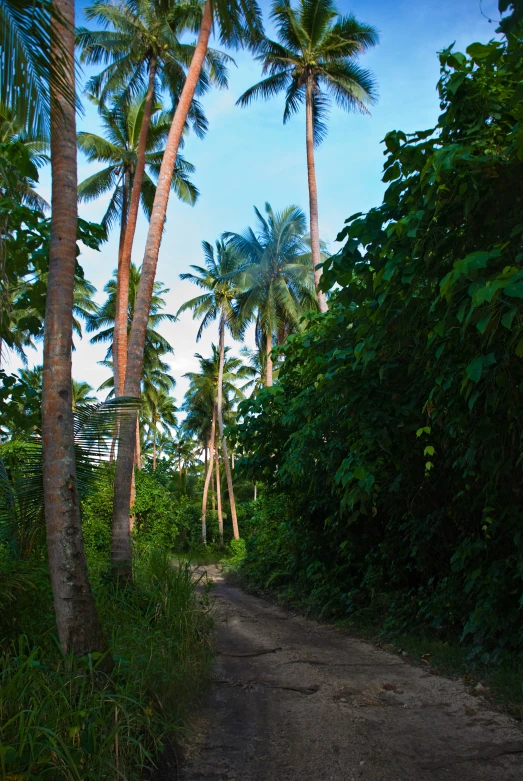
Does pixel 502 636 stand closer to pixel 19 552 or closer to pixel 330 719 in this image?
pixel 330 719

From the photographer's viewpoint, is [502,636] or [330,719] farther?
[502,636]

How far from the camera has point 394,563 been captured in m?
8.01

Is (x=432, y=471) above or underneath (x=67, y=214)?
underneath

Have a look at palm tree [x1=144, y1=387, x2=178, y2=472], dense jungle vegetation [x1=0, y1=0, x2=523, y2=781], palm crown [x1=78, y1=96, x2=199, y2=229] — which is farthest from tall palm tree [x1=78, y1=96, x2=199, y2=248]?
palm tree [x1=144, y1=387, x2=178, y2=472]

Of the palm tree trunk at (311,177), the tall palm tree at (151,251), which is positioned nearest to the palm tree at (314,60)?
the palm tree trunk at (311,177)

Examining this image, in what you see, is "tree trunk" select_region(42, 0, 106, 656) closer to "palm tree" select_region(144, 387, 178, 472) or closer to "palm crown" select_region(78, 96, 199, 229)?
"palm crown" select_region(78, 96, 199, 229)

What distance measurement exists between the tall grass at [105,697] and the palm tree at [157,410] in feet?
113

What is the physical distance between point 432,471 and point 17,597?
4.48 meters

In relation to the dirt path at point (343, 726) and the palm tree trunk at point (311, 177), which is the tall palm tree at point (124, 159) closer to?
the palm tree trunk at point (311, 177)

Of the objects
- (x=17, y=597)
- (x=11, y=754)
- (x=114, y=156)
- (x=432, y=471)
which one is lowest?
(x=11, y=754)

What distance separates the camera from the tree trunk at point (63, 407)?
11.8 ft

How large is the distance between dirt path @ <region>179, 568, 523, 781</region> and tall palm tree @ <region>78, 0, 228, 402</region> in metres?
9.33

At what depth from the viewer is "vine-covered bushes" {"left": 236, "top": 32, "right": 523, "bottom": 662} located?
3316mm

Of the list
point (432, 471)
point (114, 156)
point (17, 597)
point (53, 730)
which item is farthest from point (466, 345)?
point (114, 156)
